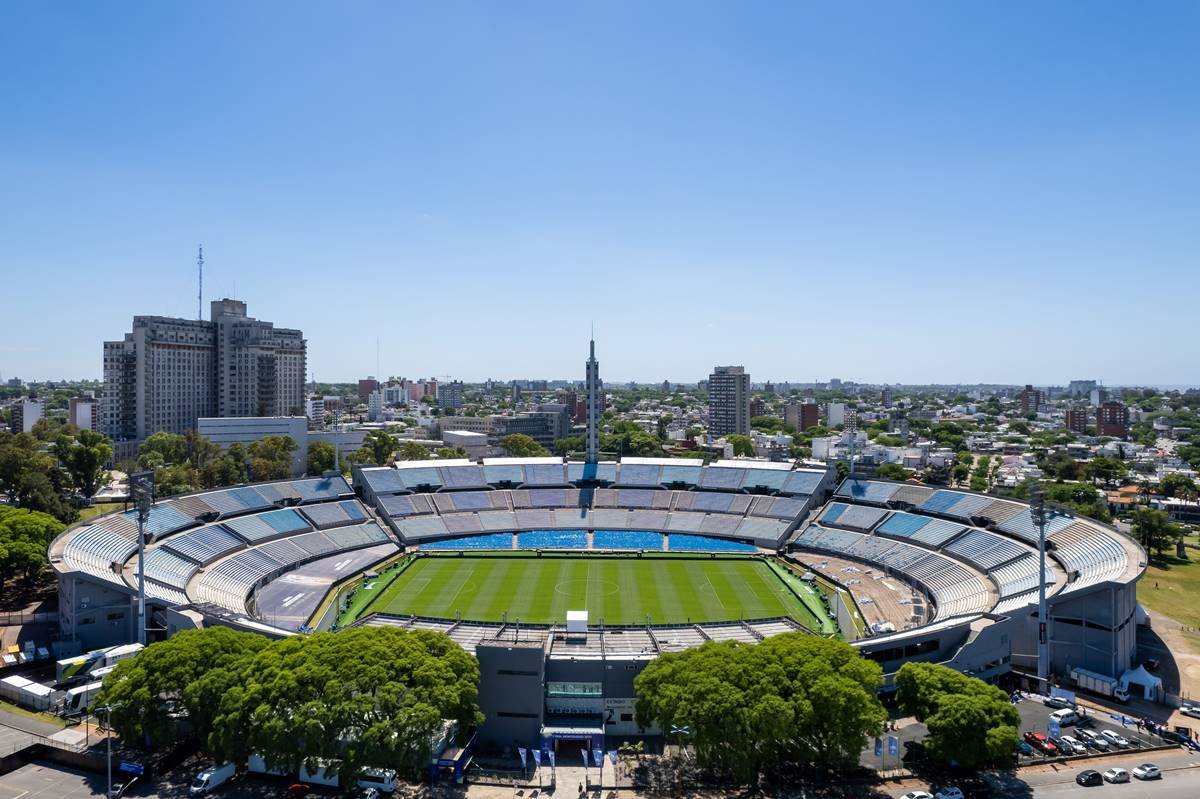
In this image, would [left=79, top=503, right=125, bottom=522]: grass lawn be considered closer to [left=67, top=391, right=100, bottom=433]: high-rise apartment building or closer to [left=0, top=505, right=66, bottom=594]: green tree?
[left=0, top=505, right=66, bottom=594]: green tree

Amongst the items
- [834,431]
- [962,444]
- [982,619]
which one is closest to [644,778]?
[982,619]

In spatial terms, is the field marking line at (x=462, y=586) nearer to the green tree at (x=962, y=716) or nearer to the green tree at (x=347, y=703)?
the green tree at (x=347, y=703)

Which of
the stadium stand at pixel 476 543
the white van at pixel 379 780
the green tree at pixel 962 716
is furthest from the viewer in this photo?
the stadium stand at pixel 476 543

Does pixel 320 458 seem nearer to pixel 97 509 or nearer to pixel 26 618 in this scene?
pixel 97 509

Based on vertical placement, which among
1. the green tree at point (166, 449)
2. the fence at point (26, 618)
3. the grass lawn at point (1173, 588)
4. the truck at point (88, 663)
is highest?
the green tree at point (166, 449)

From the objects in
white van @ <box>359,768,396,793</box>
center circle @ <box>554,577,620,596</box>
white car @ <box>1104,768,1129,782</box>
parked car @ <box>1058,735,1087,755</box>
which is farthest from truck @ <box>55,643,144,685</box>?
white car @ <box>1104,768,1129,782</box>

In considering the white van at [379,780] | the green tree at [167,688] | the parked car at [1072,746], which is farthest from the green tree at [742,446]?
the white van at [379,780]

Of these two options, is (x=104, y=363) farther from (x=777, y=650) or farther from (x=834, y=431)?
(x=834, y=431)

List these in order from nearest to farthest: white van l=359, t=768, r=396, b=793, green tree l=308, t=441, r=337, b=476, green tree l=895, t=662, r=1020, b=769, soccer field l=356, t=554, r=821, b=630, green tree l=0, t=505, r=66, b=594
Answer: green tree l=895, t=662, r=1020, b=769, white van l=359, t=768, r=396, b=793, green tree l=0, t=505, r=66, b=594, soccer field l=356, t=554, r=821, b=630, green tree l=308, t=441, r=337, b=476
